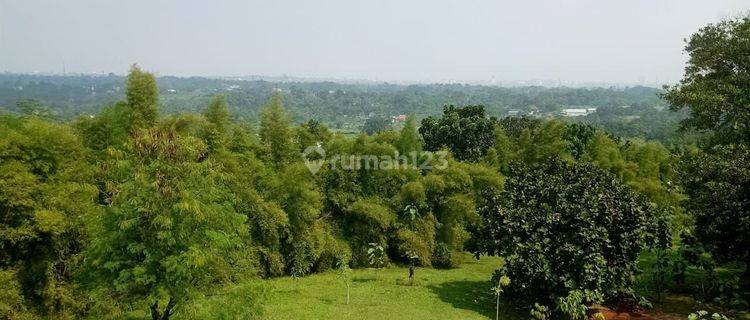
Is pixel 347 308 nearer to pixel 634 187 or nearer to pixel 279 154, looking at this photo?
pixel 279 154

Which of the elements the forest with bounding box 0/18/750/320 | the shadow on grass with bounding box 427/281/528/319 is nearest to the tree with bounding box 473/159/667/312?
the forest with bounding box 0/18/750/320

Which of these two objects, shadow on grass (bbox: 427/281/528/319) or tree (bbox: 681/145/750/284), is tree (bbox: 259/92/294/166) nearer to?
shadow on grass (bbox: 427/281/528/319)

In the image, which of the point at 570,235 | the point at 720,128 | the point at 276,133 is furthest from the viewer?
the point at 276,133

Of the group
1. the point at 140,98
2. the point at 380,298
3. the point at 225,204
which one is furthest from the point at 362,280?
the point at 225,204

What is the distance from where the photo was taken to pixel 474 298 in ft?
70.5

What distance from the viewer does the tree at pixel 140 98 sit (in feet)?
60.7

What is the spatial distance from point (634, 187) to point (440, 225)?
12101 mm

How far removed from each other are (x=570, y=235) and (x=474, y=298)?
5.70 meters

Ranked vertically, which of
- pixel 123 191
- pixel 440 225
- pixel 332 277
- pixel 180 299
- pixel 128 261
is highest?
pixel 123 191

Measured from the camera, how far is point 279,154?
2434 centimetres

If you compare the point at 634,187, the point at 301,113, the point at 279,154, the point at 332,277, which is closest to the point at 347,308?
the point at 332,277

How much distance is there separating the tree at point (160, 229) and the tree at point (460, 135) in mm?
27665

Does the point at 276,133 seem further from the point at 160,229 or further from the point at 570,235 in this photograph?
the point at 570,235

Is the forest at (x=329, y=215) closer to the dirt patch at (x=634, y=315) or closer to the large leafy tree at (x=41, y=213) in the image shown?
the large leafy tree at (x=41, y=213)
